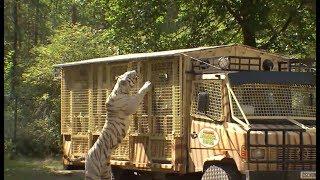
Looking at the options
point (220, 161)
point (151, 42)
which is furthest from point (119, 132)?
point (151, 42)

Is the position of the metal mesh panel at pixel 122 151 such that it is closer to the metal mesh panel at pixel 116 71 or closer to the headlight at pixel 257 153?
the metal mesh panel at pixel 116 71

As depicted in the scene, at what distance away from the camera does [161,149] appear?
11250mm

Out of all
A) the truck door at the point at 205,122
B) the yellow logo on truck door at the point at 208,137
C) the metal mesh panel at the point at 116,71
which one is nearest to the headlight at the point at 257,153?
the truck door at the point at 205,122

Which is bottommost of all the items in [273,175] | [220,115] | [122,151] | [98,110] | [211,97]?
[273,175]

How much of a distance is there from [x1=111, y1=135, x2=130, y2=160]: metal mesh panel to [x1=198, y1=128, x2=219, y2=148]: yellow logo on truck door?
1.85 m

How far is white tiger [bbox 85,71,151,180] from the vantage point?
36.5 feet

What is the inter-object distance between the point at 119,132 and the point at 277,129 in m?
2.81

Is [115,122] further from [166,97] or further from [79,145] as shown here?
[79,145]

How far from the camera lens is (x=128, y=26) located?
17688 mm

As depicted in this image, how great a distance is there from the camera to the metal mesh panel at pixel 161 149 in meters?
11.1

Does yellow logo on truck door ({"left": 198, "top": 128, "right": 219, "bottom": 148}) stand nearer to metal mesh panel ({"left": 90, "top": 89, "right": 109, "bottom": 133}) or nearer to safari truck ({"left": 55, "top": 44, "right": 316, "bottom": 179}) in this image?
safari truck ({"left": 55, "top": 44, "right": 316, "bottom": 179})

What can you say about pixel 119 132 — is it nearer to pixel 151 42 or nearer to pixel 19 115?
pixel 19 115

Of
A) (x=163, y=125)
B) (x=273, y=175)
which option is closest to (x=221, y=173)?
(x=273, y=175)

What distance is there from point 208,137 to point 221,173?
65 cm
